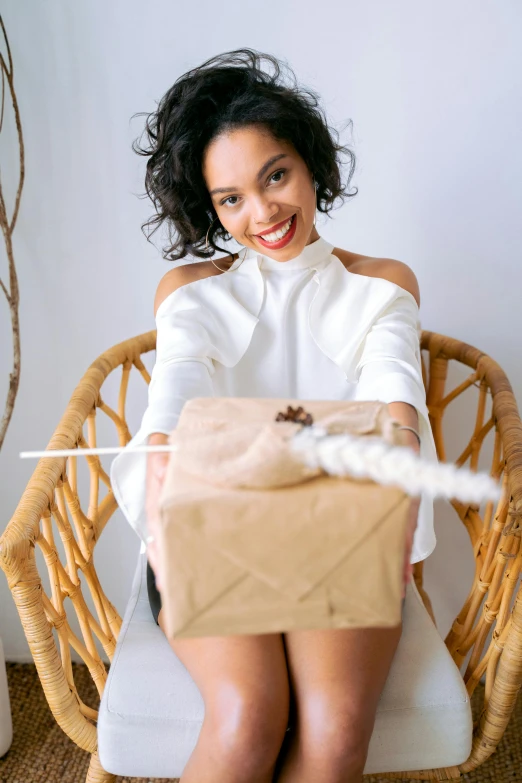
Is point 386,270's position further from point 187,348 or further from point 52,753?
point 52,753

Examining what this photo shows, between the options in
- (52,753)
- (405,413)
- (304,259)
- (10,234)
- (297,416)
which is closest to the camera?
(297,416)

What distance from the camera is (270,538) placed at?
0.50 meters

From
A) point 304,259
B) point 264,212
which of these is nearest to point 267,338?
point 304,259

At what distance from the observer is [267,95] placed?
101 cm

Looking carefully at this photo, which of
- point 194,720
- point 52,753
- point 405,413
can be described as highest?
point 405,413

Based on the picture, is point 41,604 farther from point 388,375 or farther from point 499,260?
point 499,260

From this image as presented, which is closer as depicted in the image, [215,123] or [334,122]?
[215,123]

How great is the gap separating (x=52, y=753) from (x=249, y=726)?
0.87 m

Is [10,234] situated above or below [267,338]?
above

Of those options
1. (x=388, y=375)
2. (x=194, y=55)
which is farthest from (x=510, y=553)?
(x=194, y=55)

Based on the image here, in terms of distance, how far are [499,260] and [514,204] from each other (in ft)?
0.36

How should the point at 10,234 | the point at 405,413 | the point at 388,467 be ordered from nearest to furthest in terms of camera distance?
1. the point at 388,467
2. the point at 405,413
3. the point at 10,234

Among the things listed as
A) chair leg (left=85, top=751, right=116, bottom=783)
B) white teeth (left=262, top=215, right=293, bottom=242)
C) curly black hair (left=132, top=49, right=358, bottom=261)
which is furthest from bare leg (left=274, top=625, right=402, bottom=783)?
curly black hair (left=132, top=49, right=358, bottom=261)

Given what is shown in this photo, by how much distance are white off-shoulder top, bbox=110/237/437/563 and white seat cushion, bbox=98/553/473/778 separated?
16.1 inches
